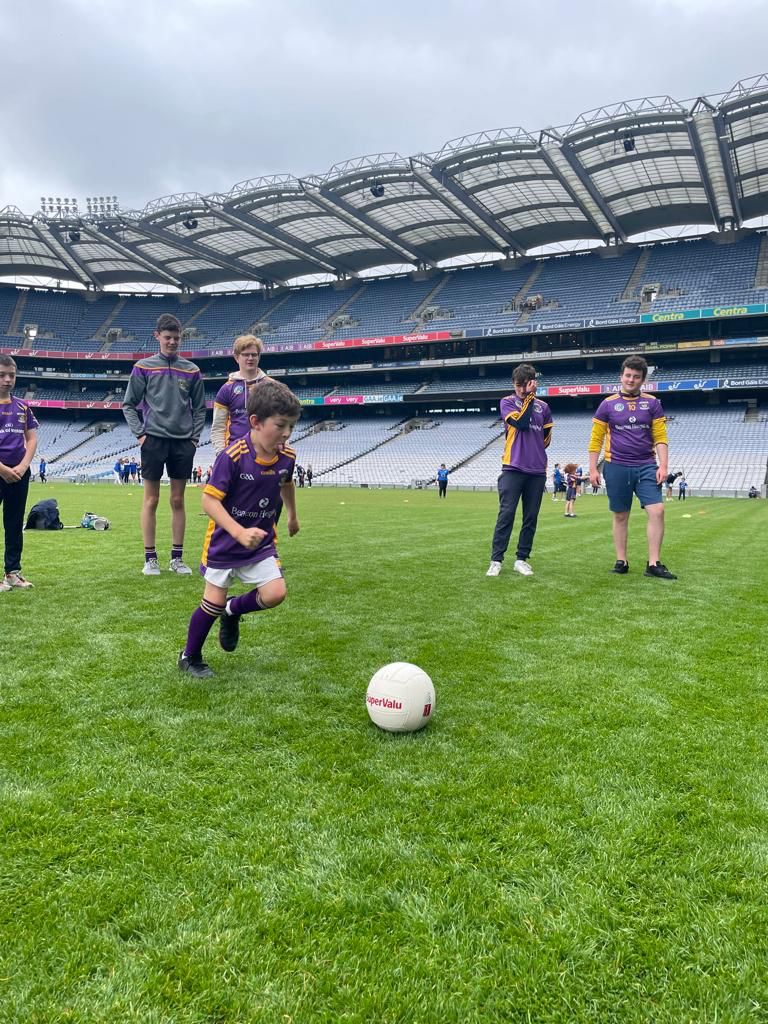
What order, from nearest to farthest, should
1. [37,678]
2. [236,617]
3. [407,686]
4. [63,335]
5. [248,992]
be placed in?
[248,992]
[407,686]
[37,678]
[236,617]
[63,335]

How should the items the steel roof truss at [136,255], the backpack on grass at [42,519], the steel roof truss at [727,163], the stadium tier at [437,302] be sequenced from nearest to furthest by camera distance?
the backpack on grass at [42,519]
the steel roof truss at [727,163]
the stadium tier at [437,302]
the steel roof truss at [136,255]

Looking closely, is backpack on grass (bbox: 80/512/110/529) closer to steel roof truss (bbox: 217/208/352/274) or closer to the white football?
the white football

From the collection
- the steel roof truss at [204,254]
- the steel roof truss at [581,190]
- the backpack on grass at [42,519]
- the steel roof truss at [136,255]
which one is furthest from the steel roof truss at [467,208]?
the backpack on grass at [42,519]

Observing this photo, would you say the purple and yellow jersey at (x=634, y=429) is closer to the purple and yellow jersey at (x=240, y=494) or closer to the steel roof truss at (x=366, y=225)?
the purple and yellow jersey at (x=240, y=494)

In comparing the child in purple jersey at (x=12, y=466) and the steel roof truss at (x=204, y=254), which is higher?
the steel roof truss at (x=204, y=254)

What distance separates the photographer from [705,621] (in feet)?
16.5

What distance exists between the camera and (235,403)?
6094 mm

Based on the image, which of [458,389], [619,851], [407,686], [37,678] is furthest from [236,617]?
[458,389]

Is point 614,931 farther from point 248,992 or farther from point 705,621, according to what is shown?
point 705,621

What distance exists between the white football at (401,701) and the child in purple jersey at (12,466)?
14.2 feet

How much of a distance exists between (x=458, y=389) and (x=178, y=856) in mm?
52147

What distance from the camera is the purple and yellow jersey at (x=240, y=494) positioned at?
369 cm

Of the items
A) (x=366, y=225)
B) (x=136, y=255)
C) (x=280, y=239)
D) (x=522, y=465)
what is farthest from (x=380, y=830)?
(x=136, y=255)

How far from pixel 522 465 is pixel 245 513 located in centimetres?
415
